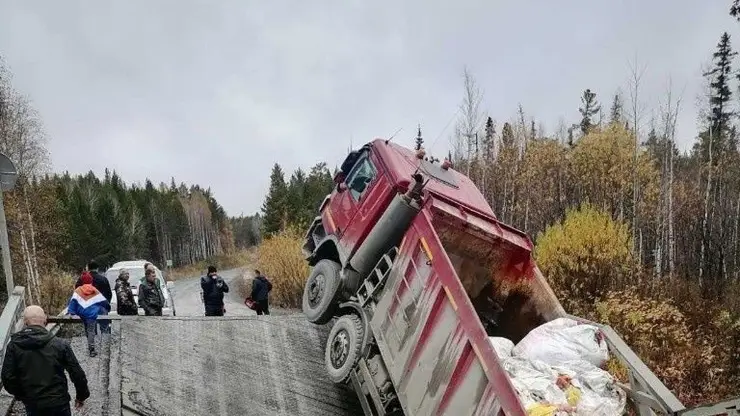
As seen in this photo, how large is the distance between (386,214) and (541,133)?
38839mm

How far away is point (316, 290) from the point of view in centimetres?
688

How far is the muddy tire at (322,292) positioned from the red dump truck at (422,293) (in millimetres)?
14

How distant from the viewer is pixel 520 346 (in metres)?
5.43

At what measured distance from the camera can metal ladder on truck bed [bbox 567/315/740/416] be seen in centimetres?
348

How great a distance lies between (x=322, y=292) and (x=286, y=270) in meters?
11.3

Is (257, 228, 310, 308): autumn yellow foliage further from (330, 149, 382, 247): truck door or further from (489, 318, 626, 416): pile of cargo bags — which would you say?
(489, 318, 626, 416): pile of cargo bags

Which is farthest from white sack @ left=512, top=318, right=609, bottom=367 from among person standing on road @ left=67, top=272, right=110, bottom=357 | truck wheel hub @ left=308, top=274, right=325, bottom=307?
person standing on road @ left=67, top=272, right=110, bottom=357

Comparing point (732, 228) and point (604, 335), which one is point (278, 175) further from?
point (604, 335)

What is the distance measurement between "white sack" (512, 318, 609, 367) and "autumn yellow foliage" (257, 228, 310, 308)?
12503 millimetres

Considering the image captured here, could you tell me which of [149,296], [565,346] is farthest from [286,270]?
[565,346]

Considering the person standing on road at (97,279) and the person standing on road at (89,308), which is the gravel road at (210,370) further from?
the person standing on road at (97,279)

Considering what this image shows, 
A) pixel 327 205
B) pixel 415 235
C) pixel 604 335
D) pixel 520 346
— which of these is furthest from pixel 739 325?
pixel 327 205

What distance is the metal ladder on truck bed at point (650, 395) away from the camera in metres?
3.48

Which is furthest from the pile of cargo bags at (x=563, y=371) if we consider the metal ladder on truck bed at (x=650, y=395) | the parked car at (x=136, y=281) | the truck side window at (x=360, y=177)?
the parked car at (x=136, y=281)
